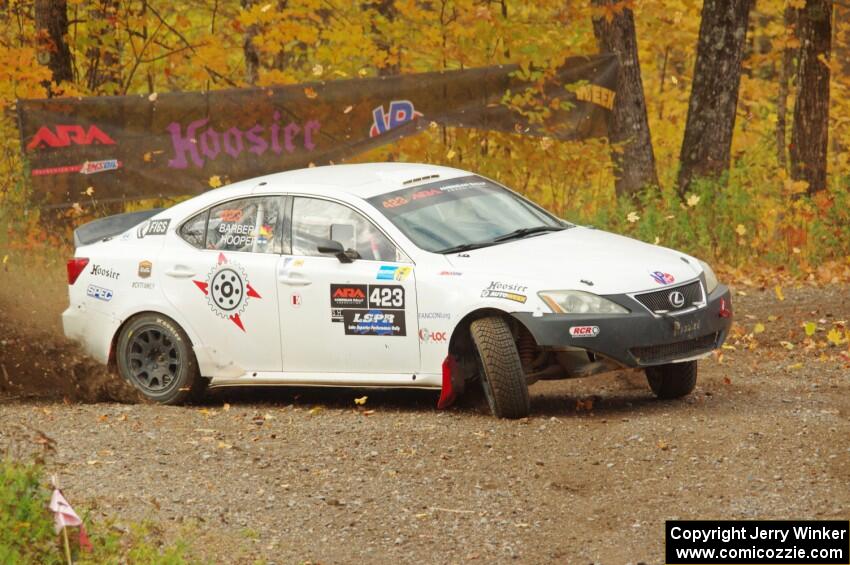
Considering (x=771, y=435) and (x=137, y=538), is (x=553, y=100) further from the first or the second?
(x=137, y=538)

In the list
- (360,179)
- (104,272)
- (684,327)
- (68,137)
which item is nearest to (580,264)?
(684,327)

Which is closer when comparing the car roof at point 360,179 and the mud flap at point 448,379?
the mud flap at point 448,379

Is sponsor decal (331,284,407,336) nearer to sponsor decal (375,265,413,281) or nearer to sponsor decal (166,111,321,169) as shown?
sponsor decal (375,265,413,281)

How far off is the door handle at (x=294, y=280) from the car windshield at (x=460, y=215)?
2.28ft

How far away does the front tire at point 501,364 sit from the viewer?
316 inches

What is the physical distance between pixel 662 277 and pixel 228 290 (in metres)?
2.99

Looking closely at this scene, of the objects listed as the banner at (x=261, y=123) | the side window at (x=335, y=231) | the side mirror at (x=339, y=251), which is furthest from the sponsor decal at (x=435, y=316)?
the banner at (x=261, y=123)

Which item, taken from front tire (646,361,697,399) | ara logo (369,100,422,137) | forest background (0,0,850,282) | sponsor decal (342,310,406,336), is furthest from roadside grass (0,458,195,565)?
ara logo (369,100,422,137)

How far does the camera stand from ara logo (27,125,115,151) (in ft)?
48.8

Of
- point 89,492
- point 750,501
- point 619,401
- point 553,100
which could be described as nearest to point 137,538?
point 89,492

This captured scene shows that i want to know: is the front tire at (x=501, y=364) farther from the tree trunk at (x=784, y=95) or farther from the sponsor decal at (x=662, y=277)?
the tree trunk at (x=784, y=95)

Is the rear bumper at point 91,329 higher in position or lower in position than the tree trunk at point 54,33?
lower

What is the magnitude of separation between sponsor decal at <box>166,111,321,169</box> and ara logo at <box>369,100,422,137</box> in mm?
678

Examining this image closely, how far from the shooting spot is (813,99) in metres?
16.6
